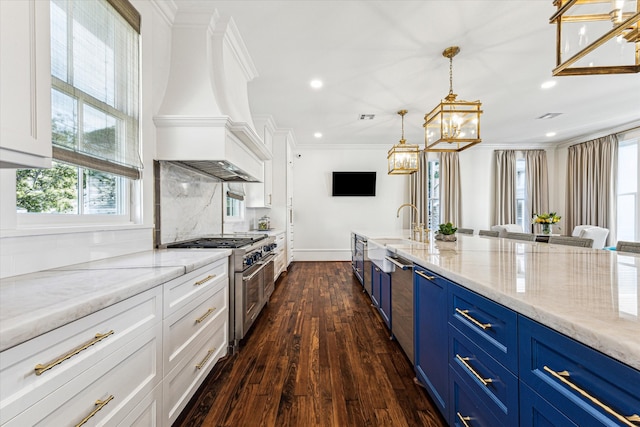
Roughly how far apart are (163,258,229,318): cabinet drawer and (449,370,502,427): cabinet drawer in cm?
137

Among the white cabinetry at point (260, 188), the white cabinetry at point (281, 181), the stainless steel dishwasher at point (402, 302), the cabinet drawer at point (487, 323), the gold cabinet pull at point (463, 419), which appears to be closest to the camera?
the cabinet drawer at point (487, 323)

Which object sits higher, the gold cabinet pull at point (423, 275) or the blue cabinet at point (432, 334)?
the gold cabinet pull at point (423, 275)

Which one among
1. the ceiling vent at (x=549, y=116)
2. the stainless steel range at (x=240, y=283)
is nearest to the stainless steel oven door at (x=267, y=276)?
the stainless steel range at (x=240, y=283)

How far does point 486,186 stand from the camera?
677 cm

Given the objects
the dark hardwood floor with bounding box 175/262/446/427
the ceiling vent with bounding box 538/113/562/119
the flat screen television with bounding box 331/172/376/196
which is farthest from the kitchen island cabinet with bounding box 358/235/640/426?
the flat screen television with bounding box 331/172/376/196

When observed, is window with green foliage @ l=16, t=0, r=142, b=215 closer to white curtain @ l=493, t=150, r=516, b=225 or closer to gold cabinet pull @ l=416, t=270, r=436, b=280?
A: gold cabinet pull @ l=416, t=270, r=436, b=280

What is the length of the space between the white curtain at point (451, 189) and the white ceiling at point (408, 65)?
1459 mm

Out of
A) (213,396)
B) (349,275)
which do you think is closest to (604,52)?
(349,275)

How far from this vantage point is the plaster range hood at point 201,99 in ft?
6.72

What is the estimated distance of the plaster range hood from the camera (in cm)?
205

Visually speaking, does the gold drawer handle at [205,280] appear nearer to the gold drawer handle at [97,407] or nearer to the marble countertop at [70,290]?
the marble countertop at [70,290]

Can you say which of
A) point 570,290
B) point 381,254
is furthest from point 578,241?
point 570,290

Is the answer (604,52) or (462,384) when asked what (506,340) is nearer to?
(462,384)

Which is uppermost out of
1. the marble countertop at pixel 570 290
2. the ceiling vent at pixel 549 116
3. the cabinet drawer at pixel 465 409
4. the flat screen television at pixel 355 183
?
the ceiling vent at pixel 549 116
